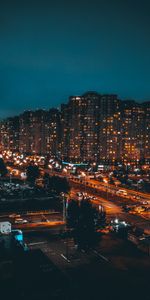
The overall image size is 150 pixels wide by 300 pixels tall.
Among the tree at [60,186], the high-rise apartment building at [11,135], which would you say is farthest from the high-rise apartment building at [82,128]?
the high-rise apartment building at [11,135]

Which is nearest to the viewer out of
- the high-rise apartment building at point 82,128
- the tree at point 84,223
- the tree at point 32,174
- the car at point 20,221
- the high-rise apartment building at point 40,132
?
the tree at point 84,223

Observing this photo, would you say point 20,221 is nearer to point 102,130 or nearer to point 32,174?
point 32,174

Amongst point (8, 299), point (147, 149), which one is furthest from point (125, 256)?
point (147, 149)

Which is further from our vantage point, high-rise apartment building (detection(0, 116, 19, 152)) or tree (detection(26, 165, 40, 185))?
high-rise apartment building (detection(0, 116, 19, 152))

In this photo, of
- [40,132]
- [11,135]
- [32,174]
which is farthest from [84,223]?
[11,135]

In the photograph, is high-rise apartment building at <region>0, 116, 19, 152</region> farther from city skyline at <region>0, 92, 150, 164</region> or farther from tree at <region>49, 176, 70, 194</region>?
tree at <region>49, 176, 70, 194</region>

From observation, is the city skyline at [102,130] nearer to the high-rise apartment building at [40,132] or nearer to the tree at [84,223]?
the high-rise apartment building at [40,132]

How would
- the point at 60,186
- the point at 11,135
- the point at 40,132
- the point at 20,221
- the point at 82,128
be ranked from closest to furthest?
the point at 20,221 → the point at 60,186 → the point at 82,128 → the point at 40,132 → the point at 11,135

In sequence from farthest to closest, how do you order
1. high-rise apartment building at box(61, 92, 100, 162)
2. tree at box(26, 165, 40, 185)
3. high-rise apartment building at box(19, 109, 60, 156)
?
high-rise apartment building at box(19, 109, 60, 156) → high-rise apartment building at box(61, 92, 100, 162) → tree at box(26, 165, 40, 185)

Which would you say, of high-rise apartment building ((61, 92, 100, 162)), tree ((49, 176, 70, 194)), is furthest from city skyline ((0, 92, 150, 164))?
tree ((49, 176, 70, 194))

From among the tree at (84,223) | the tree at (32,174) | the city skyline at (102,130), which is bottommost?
the tree at (84,223)

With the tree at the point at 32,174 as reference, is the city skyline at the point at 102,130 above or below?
above
